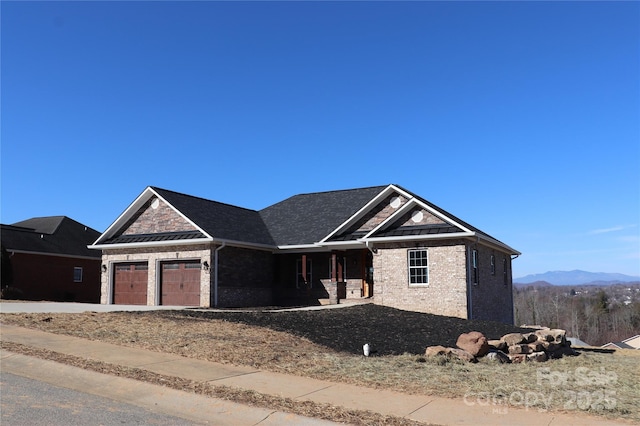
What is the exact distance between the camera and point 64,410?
7.60m

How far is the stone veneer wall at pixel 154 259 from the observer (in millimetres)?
25047

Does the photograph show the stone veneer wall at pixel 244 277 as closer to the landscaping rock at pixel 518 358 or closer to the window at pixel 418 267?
the window at pixel 418 267

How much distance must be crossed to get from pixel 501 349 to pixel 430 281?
9.62 meters

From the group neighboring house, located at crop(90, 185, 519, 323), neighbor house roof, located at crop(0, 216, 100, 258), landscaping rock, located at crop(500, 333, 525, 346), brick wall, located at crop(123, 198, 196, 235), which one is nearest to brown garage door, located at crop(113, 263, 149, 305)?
neighboring house, located at crop(90, 185, 519, 323)

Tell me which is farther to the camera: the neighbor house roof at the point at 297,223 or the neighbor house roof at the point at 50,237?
the neighbor house roof at the point at 50,237

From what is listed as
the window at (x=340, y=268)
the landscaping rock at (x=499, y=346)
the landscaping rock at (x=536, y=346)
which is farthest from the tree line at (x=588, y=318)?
the landscaping rock at (x=499, y=346)

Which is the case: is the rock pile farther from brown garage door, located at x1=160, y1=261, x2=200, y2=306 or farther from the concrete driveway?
brown garage door, located at x1=160, y1=261, x2=200, y2=306

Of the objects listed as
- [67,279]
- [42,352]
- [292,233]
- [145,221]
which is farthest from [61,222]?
[42,352]

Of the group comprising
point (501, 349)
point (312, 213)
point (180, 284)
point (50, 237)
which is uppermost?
point (312, 213)

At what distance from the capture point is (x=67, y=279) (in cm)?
3659

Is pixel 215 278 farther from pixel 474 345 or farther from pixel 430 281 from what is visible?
pixel 474 345

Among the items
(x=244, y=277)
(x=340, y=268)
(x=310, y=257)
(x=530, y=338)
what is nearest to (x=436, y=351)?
(x=530, y=338)

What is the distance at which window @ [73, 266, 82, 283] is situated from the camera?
37.3 m

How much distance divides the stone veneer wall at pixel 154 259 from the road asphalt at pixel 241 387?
522 inches
